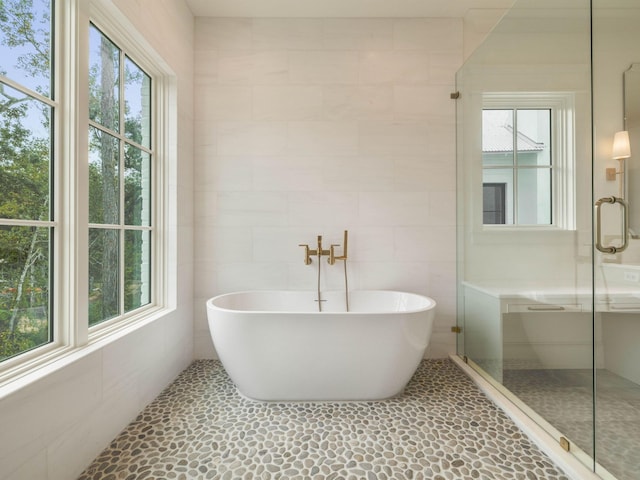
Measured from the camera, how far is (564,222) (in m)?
1.54

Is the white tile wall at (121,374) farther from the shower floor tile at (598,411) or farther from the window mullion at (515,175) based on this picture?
the shower floor tile at (598,411)

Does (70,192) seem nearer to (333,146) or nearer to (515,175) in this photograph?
(333,146)

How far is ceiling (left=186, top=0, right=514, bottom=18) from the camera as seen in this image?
252 cm

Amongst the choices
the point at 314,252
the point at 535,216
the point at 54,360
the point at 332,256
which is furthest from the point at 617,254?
the point at 54,360

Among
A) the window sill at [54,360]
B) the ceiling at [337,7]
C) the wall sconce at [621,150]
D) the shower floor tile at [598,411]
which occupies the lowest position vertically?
the shower floor tile at [598,411]

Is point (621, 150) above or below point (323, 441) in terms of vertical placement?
above

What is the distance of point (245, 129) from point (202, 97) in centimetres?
43

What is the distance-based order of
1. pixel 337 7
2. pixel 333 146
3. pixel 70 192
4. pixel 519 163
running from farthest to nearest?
pixel 333 146, pixel 337 7, pixel 519 163, pixel 70 192

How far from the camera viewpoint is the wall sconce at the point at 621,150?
4.11 feet

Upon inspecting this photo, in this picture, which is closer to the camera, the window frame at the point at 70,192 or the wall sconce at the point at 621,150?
the wall sconce at the point at 621,150

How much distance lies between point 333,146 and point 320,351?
1.60m

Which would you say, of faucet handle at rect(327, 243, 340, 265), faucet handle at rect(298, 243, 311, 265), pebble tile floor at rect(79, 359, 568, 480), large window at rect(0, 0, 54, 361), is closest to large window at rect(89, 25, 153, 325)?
large window at rect(0, 0, 54, 361)

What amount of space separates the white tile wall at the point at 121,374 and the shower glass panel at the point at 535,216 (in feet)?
6.30

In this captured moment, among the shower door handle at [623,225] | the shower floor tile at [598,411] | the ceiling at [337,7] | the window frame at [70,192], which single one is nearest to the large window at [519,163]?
the shower door handle at [623,225]
